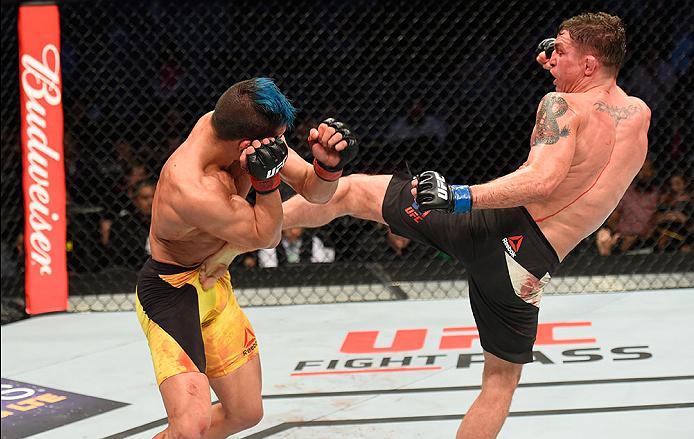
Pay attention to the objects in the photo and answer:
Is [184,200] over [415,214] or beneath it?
beneath

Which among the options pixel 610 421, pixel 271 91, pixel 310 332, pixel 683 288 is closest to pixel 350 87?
pixel 310 332

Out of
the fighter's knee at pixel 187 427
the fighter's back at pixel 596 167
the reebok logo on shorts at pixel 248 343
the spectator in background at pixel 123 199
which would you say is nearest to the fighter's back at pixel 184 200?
the reebok logo on shorts at pixel 248 343

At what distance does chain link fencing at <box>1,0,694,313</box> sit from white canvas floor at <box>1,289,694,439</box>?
1.10ft

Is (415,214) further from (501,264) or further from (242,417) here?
(242,417)

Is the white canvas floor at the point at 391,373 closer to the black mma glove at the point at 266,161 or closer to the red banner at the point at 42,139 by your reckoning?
the red banner at the point at 42,139

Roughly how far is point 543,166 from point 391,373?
1656mm

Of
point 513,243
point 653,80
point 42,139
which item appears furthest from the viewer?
point 653,80

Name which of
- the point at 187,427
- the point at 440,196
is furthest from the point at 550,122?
the point at 187,427

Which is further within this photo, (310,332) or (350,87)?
(350,87)

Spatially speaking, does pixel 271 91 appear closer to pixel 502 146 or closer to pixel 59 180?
pixel 59 180

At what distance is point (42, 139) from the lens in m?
4.77

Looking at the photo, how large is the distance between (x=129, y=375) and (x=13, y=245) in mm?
1844

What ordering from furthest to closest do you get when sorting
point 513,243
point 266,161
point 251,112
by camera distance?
point 513,243, point 251,112, point 266,161

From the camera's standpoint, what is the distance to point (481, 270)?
2.56 m
